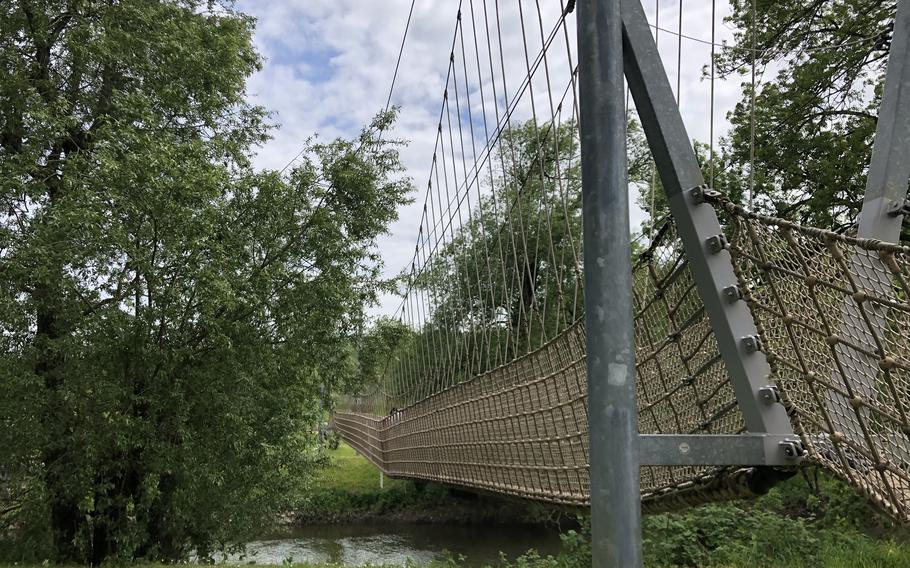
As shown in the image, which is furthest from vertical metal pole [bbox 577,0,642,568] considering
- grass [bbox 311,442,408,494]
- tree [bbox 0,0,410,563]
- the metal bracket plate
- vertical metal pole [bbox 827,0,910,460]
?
grass [bbox 311,442,408,494]

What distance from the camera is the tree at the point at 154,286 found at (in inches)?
232

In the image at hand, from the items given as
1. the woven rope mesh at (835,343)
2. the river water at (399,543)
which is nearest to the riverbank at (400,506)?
the river water at (399,543)

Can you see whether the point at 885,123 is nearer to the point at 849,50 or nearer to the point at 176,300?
Answer: the point at 176,300

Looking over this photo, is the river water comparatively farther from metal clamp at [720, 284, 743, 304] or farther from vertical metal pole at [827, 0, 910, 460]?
metal clamp at [720, 284, 743, 304]

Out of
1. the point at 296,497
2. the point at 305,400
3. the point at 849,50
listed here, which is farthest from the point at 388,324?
the point at 849,50

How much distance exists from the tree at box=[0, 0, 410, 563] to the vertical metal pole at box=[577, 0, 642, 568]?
4980 mm

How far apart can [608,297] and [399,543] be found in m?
14.7

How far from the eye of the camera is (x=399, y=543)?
14.9 metres

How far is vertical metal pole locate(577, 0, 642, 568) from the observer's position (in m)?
1.16

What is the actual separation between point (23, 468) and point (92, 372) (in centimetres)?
120

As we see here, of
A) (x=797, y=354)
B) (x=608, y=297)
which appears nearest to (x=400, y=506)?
(x=797, y=354)

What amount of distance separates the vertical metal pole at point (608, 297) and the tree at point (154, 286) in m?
4.98

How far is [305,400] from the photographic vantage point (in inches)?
296

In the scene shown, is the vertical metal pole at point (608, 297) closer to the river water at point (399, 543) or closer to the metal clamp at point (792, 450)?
the metal clamp at point (792, 450)
